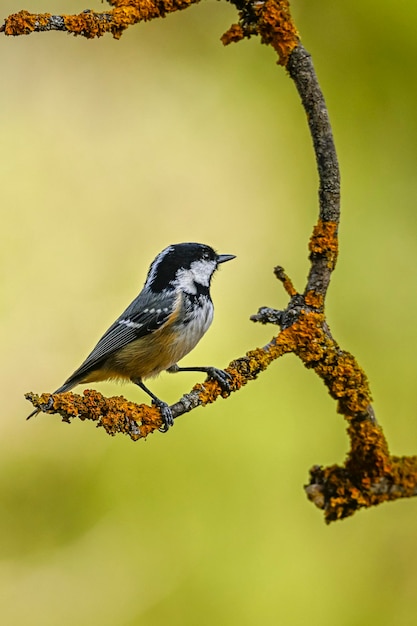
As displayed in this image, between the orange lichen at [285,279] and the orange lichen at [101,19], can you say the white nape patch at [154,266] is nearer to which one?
the orange lichen at [285,279]

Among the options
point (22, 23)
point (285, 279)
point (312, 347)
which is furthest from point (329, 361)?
point (22, 23)

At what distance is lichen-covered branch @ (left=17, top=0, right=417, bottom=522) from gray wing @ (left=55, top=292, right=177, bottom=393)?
370 mm

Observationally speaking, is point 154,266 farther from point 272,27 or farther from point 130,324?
point 272,27

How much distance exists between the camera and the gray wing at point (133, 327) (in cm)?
147

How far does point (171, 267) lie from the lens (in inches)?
59.1

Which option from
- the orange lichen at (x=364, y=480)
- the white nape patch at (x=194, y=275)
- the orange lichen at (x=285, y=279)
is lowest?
the orange lichen at (x=364, y=480)

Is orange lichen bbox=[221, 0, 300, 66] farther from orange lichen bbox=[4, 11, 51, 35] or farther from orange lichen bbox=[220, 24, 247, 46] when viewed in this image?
orange lichen bbox=[4, 11, 51, 35]

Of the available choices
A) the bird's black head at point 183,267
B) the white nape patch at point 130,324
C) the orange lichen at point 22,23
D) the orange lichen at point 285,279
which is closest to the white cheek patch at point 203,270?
the bird's black head at point 183,267

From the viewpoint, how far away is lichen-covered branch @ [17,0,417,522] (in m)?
0.98

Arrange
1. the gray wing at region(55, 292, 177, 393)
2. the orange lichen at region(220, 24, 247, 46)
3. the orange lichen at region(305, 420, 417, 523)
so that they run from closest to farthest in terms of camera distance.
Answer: the orange lichen at region(305, 420, 417, 523), the orange lichen at region(220, 24, 247, 46), the gray wing at region(55, 292, 177, 393)

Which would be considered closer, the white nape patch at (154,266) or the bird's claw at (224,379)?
the bird's claw at (224,379)

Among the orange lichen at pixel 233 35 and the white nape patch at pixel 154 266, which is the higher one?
the orange lichen at pixel 233 35

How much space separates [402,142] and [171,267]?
3.38 feet

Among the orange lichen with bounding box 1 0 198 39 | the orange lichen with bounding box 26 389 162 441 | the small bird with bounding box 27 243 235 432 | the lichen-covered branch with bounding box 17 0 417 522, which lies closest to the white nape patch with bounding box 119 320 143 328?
the small bird with bounding box 27 243 235 432
